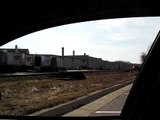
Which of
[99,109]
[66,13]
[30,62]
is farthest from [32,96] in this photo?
[30,62]

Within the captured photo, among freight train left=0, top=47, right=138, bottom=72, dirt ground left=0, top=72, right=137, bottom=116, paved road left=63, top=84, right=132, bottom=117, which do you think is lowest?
A: paved road left=63, top=84, right=132, bottom=117

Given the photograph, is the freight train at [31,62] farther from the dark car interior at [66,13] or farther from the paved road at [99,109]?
the dark car interior at [66,13]

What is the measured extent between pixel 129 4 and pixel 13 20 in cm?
73

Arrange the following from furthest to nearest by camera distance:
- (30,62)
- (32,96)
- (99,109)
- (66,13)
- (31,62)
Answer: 1. (31,62)
2. (30,62)
3. (32,96)
4. (99,109)
5. (66,13)

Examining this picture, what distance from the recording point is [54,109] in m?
13.2

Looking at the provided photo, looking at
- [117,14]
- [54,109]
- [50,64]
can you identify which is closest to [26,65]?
[50,64]

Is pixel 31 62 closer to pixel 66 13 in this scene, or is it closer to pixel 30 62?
pixel 30 62

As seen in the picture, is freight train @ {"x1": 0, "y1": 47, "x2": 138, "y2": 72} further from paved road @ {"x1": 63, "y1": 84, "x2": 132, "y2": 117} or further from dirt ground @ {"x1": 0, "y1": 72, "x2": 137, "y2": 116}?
paved road @ {"x1": 63, "y1": 84, "x2": 132, "y2": 117}

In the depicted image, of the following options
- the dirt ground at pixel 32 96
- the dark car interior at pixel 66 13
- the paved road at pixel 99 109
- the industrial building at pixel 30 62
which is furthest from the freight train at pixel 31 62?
the dark car interior at pixel 66 13

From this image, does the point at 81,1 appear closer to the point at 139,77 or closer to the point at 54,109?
the point at 139,77

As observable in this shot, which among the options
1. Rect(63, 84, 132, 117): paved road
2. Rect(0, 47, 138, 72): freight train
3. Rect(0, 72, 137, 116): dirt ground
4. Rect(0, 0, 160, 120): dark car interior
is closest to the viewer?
Rect(0, 0, 160, 120): dark car interior

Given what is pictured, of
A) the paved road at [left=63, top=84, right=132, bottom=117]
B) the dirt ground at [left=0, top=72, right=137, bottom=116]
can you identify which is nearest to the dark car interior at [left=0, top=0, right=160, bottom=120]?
the dirt ground at [left=0, top=72, right=137, bottom=116]

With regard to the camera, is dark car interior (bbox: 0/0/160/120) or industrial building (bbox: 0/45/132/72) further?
industrial building (bbox: 0/45/132/72)

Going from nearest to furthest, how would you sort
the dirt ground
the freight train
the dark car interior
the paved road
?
1. the dark car interior
2. the dirt ground
3. the paved road
4. the freight train
